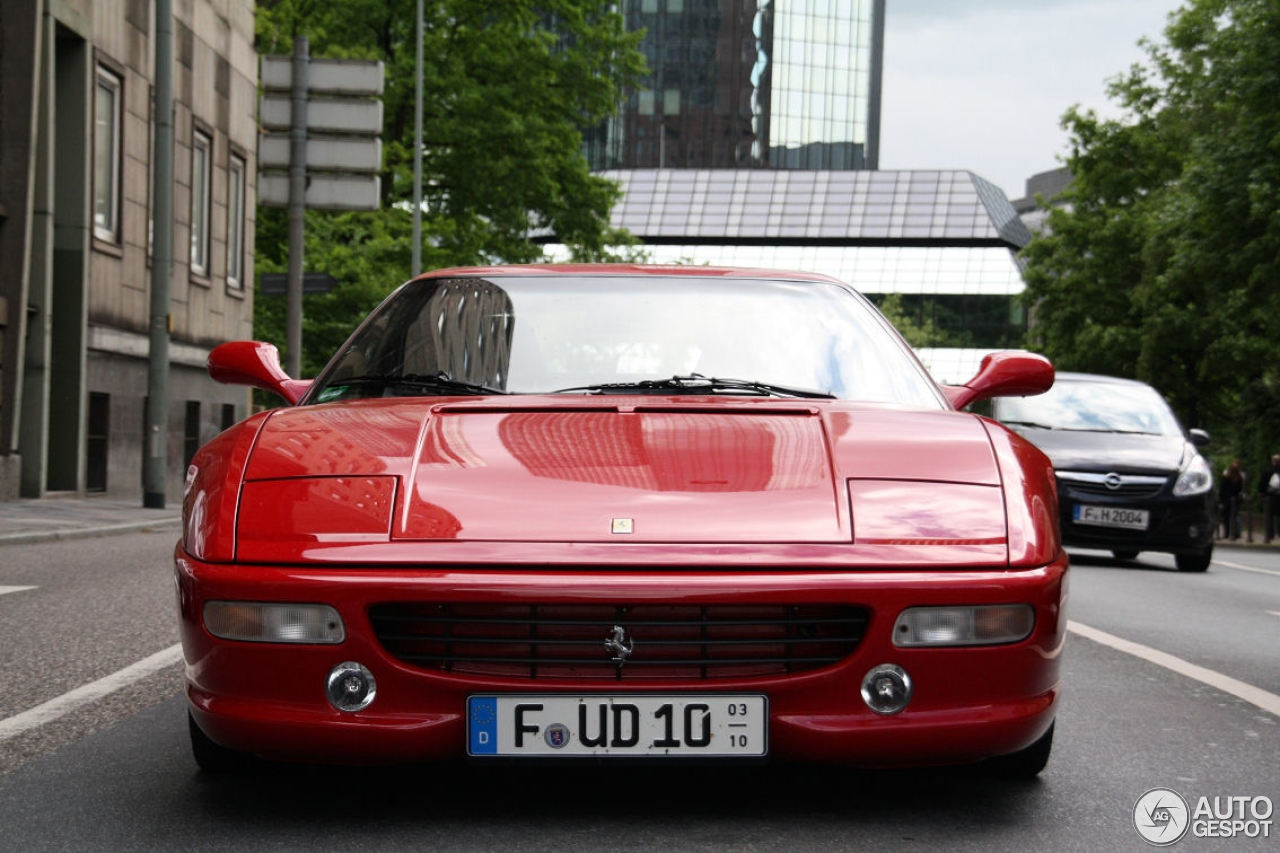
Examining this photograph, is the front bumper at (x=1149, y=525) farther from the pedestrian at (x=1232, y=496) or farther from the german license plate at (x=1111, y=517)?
the pedestrian at (x=1232, y=496)

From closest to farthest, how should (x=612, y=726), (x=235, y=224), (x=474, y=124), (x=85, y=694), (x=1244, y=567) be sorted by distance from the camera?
(x=612, y=726) → (x=85, y=694) → (x=1244, y=567) → (x=235, y=224) → (x=474, y=124)

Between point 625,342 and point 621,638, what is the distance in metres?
1.42

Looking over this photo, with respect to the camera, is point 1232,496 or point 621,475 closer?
point 621,475

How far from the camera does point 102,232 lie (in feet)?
74.6

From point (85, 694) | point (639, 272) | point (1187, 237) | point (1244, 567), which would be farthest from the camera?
point (1187, 237)

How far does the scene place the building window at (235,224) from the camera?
97.4 feet

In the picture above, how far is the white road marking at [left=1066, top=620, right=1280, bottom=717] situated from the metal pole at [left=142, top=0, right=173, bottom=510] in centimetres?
1412

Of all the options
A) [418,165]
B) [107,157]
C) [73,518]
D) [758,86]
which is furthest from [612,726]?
[758,86]

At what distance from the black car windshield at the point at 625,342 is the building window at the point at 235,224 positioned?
84.0 feet

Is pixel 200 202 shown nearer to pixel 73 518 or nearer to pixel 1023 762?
pixel 73 518

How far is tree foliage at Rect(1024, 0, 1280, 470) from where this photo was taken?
25.3 metres

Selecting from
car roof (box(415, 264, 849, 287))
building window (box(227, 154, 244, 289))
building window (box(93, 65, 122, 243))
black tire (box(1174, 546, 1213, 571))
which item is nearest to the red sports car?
car roof (box(415, 264, 849, 287))

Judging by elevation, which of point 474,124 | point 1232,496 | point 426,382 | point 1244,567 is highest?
point 474,124

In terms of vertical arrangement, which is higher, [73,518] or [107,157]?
[107,157]
